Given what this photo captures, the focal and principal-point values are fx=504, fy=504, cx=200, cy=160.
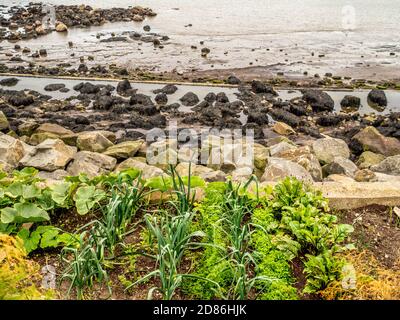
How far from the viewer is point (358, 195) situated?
179 inches

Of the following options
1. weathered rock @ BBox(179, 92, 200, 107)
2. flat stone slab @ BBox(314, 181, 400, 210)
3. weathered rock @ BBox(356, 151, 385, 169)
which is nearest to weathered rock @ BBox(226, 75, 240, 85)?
weathered rock @ BBox(179, 92, 200, 107)

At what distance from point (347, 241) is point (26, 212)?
2464 mm

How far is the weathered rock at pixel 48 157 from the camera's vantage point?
8.12 m

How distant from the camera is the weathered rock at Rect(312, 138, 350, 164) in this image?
31.3 ft

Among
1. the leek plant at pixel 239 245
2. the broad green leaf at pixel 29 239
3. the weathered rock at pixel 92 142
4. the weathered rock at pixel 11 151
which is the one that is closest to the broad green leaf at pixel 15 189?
the broad green leaf at pixel 29 239

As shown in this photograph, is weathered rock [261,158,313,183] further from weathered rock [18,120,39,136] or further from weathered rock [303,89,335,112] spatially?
weathered rock [303,89,335,112]

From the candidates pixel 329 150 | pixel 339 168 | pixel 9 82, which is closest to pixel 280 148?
pixel 329 150

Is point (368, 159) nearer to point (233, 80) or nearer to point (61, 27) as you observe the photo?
point (233, 80)

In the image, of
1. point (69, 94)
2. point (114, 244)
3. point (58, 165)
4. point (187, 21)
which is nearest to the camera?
point (114, 244)

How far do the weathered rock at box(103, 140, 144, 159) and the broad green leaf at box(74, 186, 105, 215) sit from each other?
16.2ft

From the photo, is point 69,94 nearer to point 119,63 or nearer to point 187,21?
point 119,63

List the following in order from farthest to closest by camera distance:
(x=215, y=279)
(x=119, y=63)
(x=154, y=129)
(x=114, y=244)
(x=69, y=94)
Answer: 1. (x=119, y=63)
2. (x=69, y=94)
3. (x=154, y=129)
4. (x=114, y=244)
5. (x=215, y=279)

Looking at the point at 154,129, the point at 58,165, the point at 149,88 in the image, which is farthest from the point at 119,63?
the point at 58,165

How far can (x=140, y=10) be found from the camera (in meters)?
28.6
